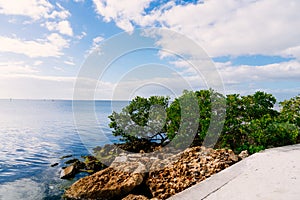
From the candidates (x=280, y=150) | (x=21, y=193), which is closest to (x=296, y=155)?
(x=280, y=150)

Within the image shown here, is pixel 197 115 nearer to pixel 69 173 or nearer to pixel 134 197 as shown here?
pixel 134 197

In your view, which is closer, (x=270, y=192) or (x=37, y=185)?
(x=270, y=192)

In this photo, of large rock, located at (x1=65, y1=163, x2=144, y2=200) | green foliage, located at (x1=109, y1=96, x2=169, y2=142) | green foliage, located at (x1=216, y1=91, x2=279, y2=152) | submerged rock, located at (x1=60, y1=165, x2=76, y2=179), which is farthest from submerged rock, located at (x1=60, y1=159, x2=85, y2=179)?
green foliage, located at (x1=216, y1=91, x2=279, y2=152)

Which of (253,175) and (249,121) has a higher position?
(249,121)

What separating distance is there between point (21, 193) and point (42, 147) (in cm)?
1001

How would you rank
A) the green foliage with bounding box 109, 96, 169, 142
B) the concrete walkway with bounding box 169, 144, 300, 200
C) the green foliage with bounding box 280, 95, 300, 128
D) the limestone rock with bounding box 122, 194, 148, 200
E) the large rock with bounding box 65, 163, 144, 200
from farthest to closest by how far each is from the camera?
the green foliage with bounding box 109, 96, 169, 142 < the green foliage with bounding box 280, 95, 300, 128 < the large rock with bounding box 65, 163, 144, 200 < the limestone rock with bounding box 122, 194, 148, 200 < the concrete walkway with bounding box 169, 144, 300, 200

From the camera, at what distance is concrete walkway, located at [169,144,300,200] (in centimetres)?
359

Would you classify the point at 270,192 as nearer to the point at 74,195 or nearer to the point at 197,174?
the point at 197,174

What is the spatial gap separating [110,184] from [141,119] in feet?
21.5

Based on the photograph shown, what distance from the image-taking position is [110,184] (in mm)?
6230

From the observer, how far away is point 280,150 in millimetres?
6629

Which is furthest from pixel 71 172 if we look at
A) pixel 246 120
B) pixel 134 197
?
pixel 246 120

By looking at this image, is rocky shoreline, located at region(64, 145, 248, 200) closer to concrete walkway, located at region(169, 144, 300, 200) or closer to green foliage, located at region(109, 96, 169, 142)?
concrete walkway, located at region(169, 144, 300, 200)

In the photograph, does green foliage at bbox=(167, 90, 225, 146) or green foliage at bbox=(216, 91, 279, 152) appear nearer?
green foliage at bbox=(216, 91, 279, 152)
